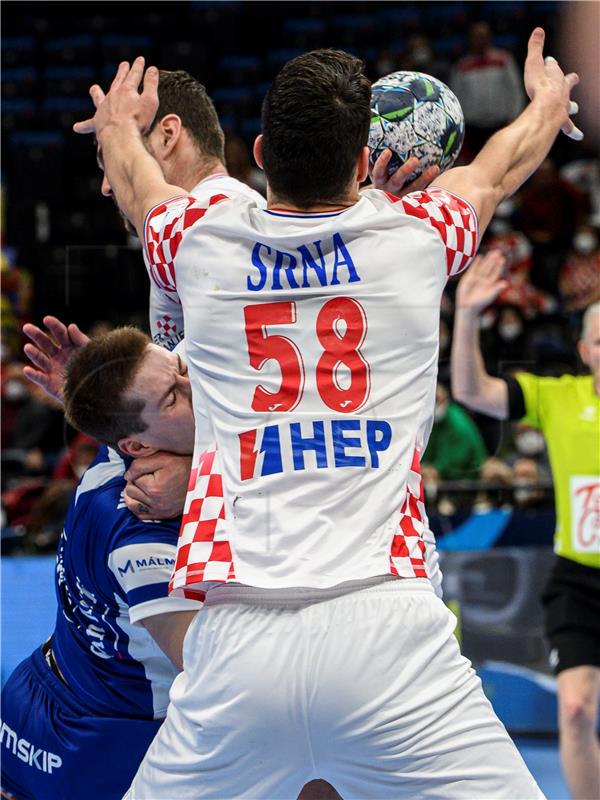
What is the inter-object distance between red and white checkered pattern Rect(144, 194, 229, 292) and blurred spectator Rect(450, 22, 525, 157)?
5.25 ft

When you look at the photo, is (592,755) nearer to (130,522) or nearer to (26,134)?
(130,522)

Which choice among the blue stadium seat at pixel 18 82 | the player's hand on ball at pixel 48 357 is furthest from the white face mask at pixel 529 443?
the blue stadium seat at pixel 18 82

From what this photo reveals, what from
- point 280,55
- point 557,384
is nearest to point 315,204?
point 557,384

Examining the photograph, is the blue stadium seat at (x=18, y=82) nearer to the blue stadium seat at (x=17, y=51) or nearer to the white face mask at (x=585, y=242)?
the blue stadium seat at (x=17, y=51)

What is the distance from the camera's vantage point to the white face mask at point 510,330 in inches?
209

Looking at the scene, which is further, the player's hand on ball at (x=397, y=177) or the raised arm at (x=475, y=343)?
the raised arm at (x=475, y=343)

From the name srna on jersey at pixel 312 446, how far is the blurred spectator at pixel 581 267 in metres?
4.82

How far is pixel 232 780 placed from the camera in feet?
6.83

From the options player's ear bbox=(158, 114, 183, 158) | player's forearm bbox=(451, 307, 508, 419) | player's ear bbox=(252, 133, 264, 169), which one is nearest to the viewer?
player's ear bbox=(252, 133, 264, 169)

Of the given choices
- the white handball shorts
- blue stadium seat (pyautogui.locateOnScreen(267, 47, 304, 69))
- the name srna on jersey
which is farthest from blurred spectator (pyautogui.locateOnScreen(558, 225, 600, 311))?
the white handball shorts

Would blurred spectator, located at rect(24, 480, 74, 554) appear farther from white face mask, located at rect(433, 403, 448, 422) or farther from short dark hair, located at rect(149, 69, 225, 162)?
short dark hair, located at rect(149, 69, 225, 162)

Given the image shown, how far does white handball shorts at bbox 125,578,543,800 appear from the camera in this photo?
2027 mm

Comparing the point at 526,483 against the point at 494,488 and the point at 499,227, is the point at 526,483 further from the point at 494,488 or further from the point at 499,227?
the point at 499,227

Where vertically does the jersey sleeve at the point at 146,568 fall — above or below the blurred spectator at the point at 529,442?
above
